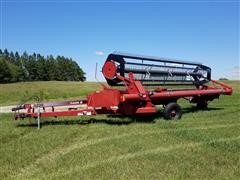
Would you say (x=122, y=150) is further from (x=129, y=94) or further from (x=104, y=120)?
(x=104, y=120)

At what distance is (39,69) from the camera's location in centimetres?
10981

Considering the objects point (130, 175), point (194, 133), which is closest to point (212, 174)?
point (130, 175)

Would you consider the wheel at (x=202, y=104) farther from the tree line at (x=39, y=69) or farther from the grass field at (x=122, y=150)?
the tree line at (x=39, y=69)

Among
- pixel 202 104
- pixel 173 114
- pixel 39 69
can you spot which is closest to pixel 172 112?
pixel 173 114

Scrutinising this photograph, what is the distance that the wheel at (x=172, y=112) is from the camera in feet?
44.7

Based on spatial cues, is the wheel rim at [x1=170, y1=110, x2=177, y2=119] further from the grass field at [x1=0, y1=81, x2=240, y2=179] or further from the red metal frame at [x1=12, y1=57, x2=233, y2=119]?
the grass field at [x1=0, y1=81, x2=240, y2=179]

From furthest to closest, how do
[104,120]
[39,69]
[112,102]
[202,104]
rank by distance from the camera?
[39,69] → [202,104] → [104,120] → [112,102]

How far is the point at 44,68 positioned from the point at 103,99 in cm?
10009

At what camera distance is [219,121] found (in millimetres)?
13008

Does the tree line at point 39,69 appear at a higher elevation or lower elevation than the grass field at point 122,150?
higher

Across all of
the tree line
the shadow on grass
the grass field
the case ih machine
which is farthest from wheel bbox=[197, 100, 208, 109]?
the tree line

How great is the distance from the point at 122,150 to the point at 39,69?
4078 inches

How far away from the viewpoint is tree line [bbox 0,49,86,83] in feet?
336

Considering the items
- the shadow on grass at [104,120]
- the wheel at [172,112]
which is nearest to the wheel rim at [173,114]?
the wheel at [172,112]
